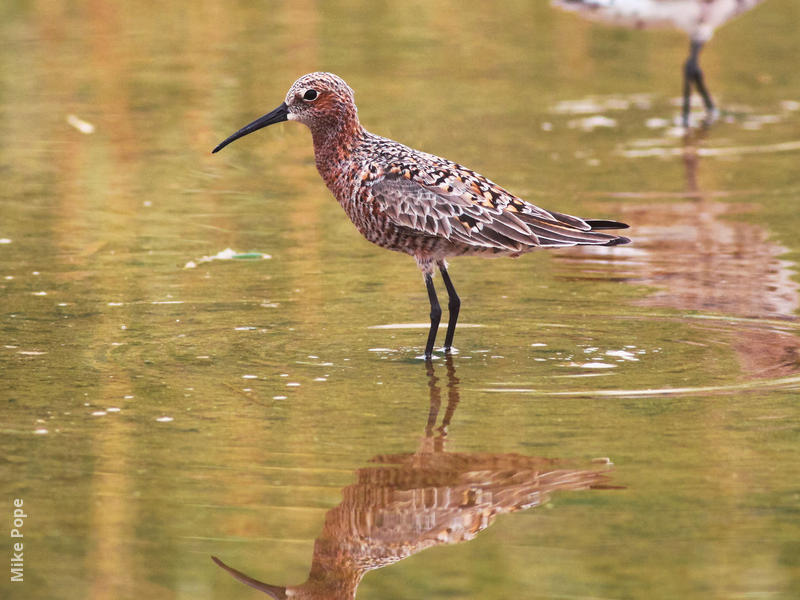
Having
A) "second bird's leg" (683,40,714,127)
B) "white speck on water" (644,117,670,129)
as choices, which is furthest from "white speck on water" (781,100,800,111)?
"white speck on water" (644,117,670,129)

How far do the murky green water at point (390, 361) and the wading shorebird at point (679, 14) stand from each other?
664 mm

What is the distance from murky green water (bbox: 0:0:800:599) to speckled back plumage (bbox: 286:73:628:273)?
0.63m

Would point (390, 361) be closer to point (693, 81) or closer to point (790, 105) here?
point (693, 81)

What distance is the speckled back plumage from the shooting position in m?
8.40

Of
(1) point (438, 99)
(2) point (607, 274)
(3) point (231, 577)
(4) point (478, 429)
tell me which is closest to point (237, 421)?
(4) point (478, 429)

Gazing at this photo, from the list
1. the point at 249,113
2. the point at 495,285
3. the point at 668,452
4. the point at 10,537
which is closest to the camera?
the point at 10,537

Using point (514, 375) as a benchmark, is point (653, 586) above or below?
below

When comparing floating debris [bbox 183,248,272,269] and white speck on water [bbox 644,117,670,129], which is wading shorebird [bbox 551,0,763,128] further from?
floating debris [bbox 183,248,272,269]

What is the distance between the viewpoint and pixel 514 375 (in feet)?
26.8

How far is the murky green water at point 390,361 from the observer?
6078 millimetres

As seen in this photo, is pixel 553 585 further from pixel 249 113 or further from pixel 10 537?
pixel 249 113

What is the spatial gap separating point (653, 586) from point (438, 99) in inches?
446

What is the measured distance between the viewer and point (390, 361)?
8.49m

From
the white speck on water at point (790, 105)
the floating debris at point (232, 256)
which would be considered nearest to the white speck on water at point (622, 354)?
the floating debris at point (232, 256)
